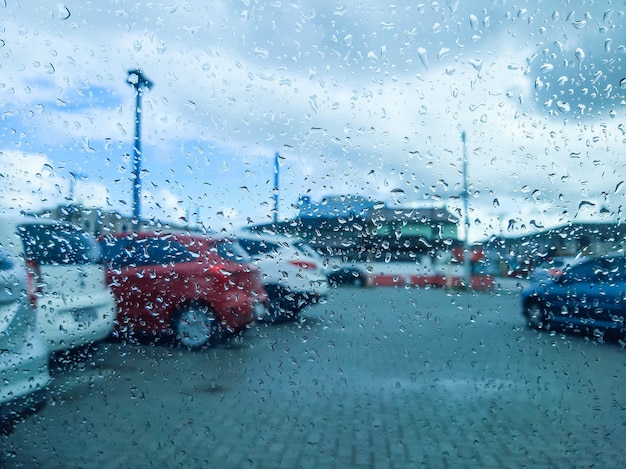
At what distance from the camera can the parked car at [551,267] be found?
263 cm

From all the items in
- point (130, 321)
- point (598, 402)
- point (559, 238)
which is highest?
point (559, 238)

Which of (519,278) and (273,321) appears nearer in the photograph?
(519,278)

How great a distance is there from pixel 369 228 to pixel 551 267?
900mm

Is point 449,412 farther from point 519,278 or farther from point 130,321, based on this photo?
point 130,321

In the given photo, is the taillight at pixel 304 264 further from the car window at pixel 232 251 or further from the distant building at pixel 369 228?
the car window at pixel 232 251

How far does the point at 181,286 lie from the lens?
353 centimetres

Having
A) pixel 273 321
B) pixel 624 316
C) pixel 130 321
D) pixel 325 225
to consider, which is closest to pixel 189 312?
pixel 130 321

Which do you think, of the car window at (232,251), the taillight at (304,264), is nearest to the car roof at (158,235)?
the car window at (232,251)

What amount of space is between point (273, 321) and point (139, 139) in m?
1.32

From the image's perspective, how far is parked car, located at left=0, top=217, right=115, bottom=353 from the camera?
345cm

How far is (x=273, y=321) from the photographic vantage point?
333 centimetres

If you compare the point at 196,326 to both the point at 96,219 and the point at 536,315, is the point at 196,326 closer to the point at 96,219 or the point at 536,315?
the point at 96,219

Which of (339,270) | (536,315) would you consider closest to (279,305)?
(339,270)

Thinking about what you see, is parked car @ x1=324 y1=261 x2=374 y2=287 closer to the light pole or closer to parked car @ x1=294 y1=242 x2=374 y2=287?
parked car @ x1=294 y1=242 x2=374 y2=287
